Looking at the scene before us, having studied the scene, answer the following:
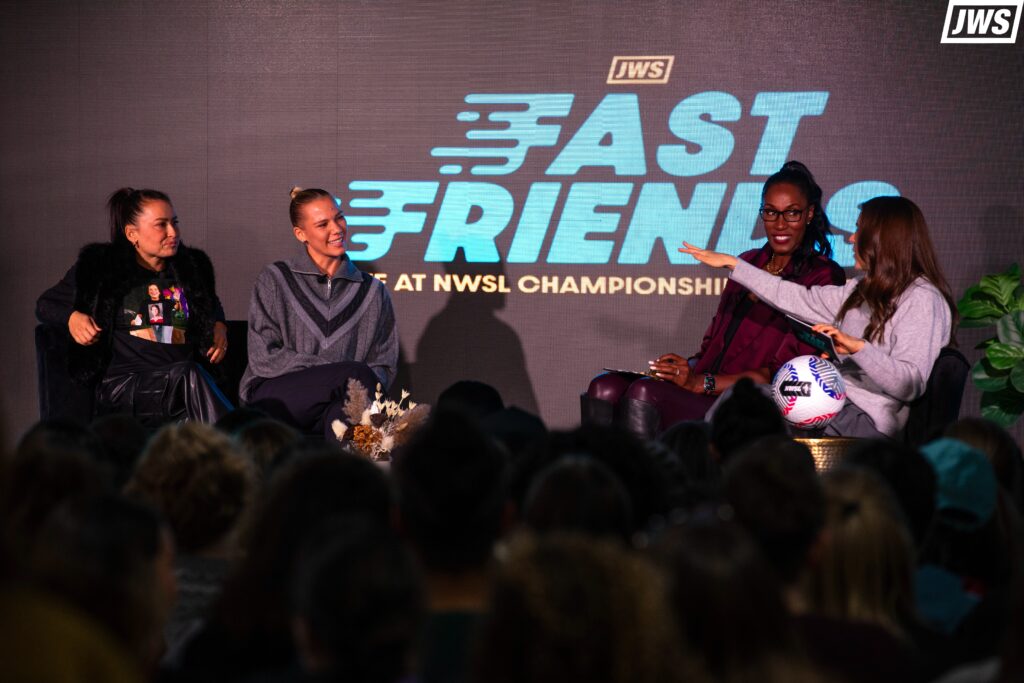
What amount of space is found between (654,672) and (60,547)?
28.4 inches

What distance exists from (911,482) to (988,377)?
12.3ft

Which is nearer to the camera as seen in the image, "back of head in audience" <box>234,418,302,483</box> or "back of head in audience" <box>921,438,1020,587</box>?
"back of head in audience" <box>921,438,1020,587</box>

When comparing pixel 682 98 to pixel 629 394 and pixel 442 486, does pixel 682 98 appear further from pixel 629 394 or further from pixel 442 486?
pixel 442 486

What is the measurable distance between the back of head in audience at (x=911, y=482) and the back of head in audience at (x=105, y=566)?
1.36 meters

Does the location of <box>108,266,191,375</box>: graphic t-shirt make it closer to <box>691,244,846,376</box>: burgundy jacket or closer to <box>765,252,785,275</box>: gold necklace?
<box>691,244,846,376</box>: burgundy jacket

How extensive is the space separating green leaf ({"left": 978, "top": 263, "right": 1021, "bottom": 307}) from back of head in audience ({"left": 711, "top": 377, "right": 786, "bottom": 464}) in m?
2.93

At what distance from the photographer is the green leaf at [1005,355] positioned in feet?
18.2

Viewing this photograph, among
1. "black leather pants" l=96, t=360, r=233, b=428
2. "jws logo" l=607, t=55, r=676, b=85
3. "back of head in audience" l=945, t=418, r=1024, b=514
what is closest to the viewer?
"back of head in audience" l=945, t=418, r=1024, b=514

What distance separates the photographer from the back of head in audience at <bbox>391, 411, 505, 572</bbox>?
1908mm

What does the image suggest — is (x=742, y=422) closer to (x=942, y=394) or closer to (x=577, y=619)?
(x=942, y=394)

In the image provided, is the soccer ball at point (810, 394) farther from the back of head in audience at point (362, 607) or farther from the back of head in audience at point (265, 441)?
the back of head in audience at point (362, 607)

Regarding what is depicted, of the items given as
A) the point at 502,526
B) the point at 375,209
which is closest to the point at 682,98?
the point at 375,209

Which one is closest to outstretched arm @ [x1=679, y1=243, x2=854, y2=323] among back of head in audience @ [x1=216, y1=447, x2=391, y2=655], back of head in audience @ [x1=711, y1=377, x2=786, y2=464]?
back of head in audience @ [x1=711, y1=377, x2=786, y2=464]

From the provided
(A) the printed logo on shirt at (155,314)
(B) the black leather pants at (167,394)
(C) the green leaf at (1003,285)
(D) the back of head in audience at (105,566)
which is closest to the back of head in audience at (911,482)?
(D) the back of head in audience at (105,566)
